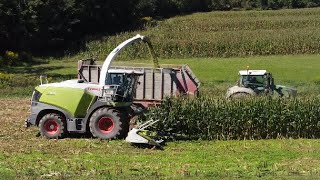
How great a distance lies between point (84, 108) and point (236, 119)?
4399 millimetres

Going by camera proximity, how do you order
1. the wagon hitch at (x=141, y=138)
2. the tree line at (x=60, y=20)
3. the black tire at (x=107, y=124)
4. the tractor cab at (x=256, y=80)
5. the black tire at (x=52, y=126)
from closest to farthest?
the wagon hitch at (x=141, y=138)
the black tire at (x=107, y=124)
the black tire at (x=52, y=126)
the tractor cab at (x=256, y=80)
the tree line at (x=60, y=20)

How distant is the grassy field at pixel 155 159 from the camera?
40.3 ft

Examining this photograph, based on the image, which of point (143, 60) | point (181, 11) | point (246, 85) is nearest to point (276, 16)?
point (181, 11)

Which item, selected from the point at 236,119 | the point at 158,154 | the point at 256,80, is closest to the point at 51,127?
the point at 158,154

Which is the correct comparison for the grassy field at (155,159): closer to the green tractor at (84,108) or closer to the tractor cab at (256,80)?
the green tractor at (84,108)

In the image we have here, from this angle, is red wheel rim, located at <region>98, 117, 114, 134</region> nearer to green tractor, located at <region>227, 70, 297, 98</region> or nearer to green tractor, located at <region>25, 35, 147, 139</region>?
green tractor, located at <region>25, 35, 147, 139</region>

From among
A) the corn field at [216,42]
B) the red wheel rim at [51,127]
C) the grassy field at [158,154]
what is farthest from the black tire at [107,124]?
the corn field at [216,42]

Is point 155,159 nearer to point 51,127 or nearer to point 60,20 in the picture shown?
point 51,127

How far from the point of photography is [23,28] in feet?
169

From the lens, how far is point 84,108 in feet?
55.0

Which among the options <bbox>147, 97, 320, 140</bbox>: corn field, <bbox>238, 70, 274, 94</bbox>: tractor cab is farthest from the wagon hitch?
<bbox>238, 70, 274, 94</bbox>: tractor cab

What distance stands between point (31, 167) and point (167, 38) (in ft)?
144

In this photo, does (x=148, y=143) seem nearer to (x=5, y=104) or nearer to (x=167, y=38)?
(x=5, y=104)

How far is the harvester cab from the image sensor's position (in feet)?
54.5
